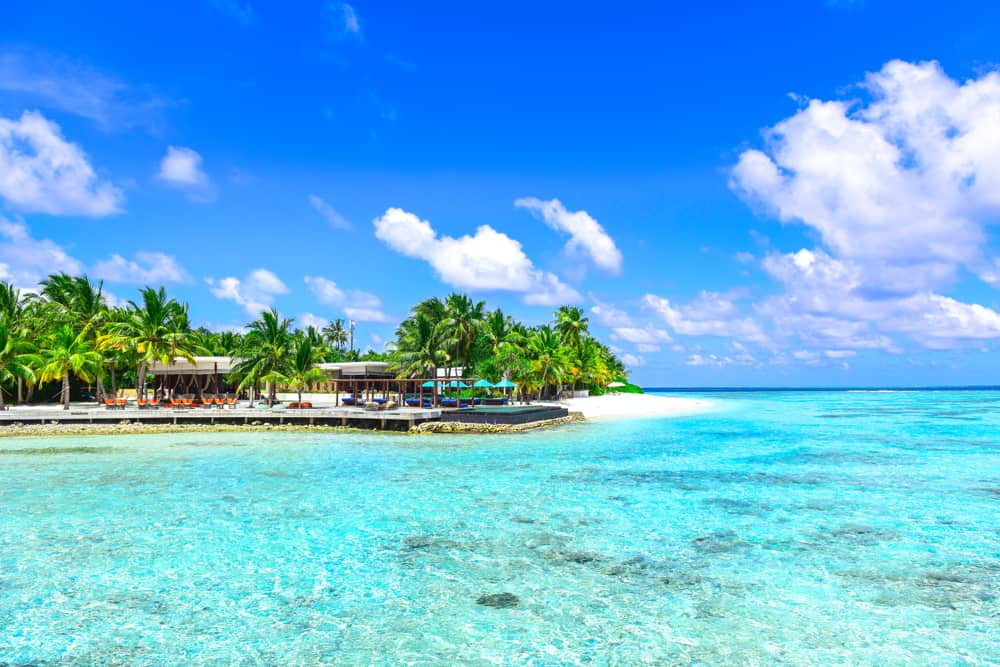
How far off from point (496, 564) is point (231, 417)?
32.5 meters

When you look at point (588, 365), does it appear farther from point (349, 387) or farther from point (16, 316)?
point (16, 316)

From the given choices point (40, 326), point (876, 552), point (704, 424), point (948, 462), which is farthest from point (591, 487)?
point (40, 326)

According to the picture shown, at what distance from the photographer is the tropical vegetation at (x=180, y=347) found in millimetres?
41875

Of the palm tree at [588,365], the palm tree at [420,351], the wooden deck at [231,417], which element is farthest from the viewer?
the palm tree at [588,365]

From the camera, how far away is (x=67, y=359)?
40406 mm

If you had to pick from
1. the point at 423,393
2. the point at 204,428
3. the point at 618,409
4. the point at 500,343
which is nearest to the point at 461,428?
the point at 204,428

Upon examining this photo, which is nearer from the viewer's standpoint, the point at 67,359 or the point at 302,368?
the point at 67,359

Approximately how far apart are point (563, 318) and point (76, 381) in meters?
48.9

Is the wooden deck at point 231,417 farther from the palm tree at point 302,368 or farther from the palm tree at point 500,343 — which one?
the palm tree at point 500,343

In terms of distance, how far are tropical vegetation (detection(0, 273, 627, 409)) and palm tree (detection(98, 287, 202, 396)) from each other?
67 mm

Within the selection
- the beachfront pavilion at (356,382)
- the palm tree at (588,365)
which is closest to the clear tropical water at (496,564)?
the beachfront pavilion at (356,382)

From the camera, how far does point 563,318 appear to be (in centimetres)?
7550

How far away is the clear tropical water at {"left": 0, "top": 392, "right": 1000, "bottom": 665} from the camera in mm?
8086

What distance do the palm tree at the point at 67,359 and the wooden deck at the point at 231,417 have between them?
2814mm
